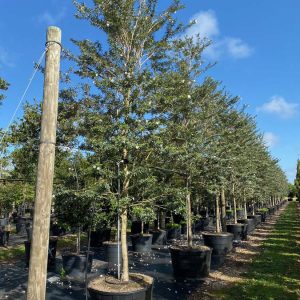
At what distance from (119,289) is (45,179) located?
3444 millimetres

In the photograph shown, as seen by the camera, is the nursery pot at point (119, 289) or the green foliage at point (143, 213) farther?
the green foliage at point (143, 213)

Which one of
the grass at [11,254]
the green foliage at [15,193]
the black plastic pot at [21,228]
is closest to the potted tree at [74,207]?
the grass at [11,254]

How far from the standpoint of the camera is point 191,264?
887 centimetres

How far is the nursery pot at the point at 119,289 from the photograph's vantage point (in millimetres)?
5594

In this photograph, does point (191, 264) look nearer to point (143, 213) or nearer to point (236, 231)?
point (143, 213)

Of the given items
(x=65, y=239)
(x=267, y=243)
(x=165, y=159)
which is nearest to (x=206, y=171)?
(x=165, y=159)

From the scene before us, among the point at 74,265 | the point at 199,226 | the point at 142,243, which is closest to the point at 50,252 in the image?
the point at 74,265

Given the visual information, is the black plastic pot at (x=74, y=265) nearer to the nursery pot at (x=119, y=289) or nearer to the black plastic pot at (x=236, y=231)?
the nursery pot at (x=119, y=289)

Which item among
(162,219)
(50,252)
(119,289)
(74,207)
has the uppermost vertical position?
Result: (74,207)

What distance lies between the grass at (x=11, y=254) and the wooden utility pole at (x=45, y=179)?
924cm

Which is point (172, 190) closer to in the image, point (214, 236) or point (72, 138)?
point (72, 138)

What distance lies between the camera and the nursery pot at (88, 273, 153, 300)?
559cm

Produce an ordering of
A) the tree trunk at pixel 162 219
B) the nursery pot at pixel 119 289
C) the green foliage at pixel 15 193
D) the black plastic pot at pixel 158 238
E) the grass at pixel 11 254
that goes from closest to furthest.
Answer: the nursery pot at pixel 119 289, the grass at pixel 11 254, the black plastic pot at pixel 158 238, the tree trunk at pixel 162 219, the green foliage at pixel 15 193

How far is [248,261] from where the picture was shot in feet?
37.0
